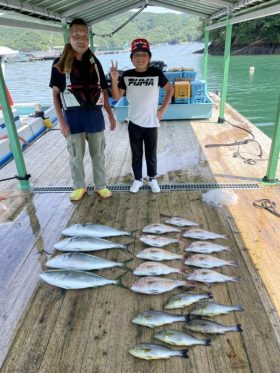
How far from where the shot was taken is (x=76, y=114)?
323 cm

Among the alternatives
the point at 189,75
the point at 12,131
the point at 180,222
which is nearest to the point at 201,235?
the point at 180,222

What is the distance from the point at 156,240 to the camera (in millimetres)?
2762

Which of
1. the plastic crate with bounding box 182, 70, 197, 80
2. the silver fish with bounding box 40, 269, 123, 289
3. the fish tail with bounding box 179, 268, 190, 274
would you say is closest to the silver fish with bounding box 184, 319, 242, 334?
the fish tail with bounding box 179, 268, 190, 274

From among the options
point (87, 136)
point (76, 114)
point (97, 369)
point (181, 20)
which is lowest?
point (97, 369)

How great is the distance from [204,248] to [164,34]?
167 metres

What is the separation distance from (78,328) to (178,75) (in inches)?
294

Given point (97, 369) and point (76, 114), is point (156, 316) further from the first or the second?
point (76, 114)

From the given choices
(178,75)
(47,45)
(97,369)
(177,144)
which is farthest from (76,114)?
(47,45)

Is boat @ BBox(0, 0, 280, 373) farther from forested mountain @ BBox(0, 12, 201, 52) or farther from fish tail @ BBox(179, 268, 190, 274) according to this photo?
forested mountain @ BBox(0, 12, 201, 52)

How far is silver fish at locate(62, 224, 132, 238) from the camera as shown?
2.89 meters

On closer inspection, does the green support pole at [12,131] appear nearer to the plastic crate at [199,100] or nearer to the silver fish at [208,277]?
the silver fish at [208,277]

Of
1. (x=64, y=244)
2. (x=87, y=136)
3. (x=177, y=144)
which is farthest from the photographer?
(x=177, y=144)

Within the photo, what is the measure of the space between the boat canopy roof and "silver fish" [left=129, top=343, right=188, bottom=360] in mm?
3652

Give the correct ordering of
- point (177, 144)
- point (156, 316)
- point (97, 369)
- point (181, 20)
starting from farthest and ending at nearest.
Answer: point (181, 20) < point (177, 144) < point (156, 316) < point (97, 369)
